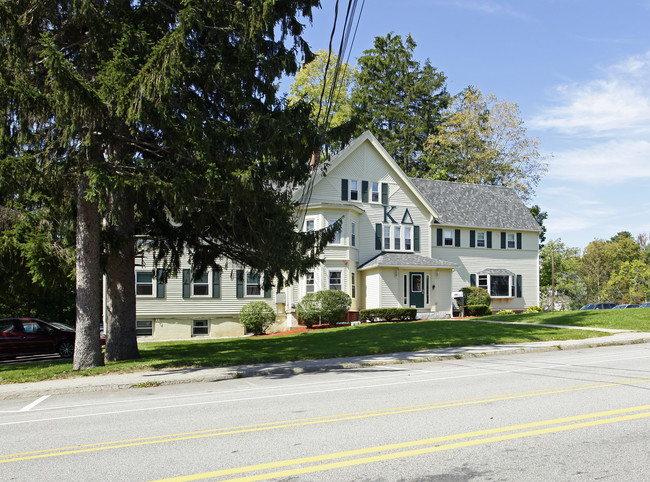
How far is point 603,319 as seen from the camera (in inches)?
926

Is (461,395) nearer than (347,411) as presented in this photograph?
No

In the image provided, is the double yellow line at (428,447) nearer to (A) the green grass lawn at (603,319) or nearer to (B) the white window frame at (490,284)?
(A) the green grass lawn at (603,319)

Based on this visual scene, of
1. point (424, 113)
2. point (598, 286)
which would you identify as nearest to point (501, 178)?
point (424, 113)

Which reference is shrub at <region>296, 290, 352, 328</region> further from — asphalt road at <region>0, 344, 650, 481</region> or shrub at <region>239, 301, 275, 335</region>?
asphalt road at <region>0, 344, 650, 481</region>

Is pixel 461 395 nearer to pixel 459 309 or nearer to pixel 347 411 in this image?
pixel 347 411

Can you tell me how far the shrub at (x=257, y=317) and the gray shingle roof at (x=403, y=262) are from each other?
6.35 metres

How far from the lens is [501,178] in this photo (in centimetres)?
5125

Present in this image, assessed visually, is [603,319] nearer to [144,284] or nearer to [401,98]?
[144,284]

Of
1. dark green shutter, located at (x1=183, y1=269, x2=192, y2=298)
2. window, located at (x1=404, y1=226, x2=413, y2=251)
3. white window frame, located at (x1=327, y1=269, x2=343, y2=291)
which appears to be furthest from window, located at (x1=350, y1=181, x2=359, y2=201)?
dark green shutter, located at (x1=183, y1=269, x2=192, y2=298)

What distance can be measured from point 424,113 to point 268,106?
4587cm

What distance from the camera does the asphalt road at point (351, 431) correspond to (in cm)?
540

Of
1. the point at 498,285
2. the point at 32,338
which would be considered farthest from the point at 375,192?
the point at 32,338

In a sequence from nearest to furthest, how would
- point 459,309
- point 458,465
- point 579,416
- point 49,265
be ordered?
1. point 458,465
2. point 579,416
3. point 49,265
4. point 459,309

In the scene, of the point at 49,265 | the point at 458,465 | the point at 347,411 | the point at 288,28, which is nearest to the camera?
the point at 458,465
